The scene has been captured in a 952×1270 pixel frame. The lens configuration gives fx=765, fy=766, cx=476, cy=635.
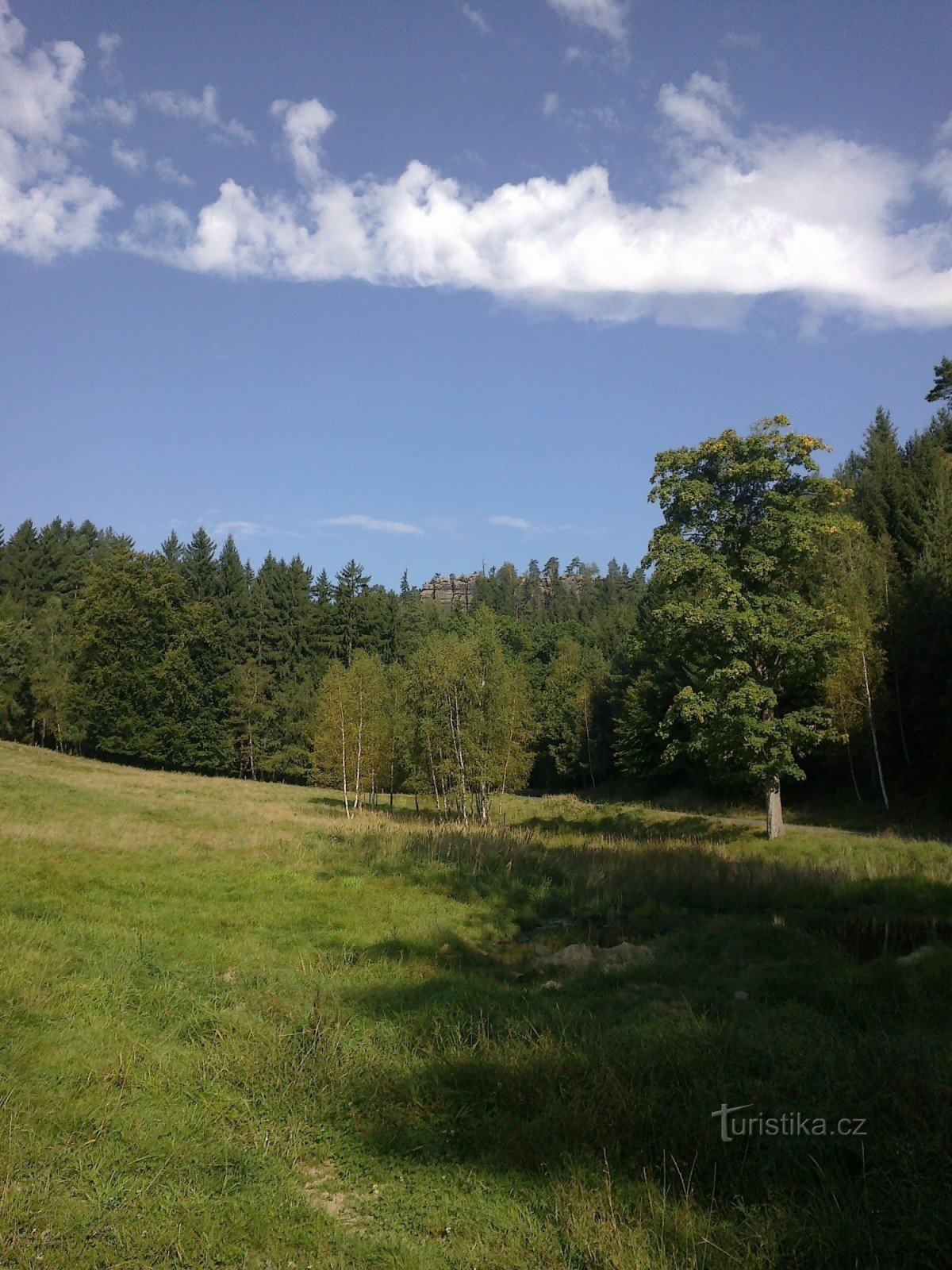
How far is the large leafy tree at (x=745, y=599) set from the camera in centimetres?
2355

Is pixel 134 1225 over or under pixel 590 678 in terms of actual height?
under

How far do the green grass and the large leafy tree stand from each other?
31.8 feet

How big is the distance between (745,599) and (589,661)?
162 ft

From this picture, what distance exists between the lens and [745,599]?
2403 centimetres

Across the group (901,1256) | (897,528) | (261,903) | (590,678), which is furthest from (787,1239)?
(590,678)

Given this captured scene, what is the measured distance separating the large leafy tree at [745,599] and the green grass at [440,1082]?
9688 millimetres

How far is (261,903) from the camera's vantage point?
43.7 feet

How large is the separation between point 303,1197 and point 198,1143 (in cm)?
108

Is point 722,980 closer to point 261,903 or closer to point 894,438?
point 261,903

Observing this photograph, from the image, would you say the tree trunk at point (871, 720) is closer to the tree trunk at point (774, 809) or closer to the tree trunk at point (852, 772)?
the tree trunk at point (852, 772)

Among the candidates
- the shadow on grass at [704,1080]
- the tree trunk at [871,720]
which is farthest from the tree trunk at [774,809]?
the shadow on grass at [704,1080]

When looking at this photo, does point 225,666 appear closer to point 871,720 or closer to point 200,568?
point 200,568

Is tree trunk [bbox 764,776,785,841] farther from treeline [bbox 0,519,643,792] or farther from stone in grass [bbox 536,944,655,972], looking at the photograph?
treeline [bbox 0,519,643,792]

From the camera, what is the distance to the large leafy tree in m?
23.5
